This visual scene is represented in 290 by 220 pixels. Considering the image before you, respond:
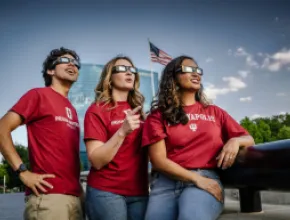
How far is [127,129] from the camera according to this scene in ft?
7.64

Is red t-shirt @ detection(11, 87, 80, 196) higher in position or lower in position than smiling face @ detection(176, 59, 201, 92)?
lower

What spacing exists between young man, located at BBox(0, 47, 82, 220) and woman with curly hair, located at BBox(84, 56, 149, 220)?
8.4 inches

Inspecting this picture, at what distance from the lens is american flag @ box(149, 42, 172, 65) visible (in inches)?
865

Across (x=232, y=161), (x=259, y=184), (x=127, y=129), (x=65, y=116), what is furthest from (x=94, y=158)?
(x=259, y=184)

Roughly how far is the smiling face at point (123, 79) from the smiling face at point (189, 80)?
0.41 metres

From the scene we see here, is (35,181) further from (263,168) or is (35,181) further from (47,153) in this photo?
(263,168)

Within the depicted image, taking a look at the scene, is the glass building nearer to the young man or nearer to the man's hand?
the young man

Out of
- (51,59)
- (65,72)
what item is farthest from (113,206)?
(51,59)

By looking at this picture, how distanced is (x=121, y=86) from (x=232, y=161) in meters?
1.18

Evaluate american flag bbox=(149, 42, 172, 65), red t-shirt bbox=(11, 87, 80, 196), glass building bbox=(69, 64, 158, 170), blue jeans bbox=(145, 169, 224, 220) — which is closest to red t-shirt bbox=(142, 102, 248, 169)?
blue jeans bbox=(145, 169, 224, 220)

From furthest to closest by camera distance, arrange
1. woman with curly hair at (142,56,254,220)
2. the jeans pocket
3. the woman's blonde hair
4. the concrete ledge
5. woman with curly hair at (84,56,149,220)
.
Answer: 1. the concrete ledge
2. the woman's blonde hair
3. the jeans pocket
4. woman with curly hair at (84,56,149,220)
5. woman with curly hair at (142,56,254,220)

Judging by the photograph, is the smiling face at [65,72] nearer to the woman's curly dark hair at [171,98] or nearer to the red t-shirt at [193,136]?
the woman's curly dark hair at [171,98]

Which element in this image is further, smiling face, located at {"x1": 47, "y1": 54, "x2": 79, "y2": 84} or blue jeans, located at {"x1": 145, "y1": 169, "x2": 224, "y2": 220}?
smiling face, located at {"x1": 47, "y1": 54, "x2": 79, "y2": 84}

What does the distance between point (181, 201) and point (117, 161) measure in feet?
1.80
